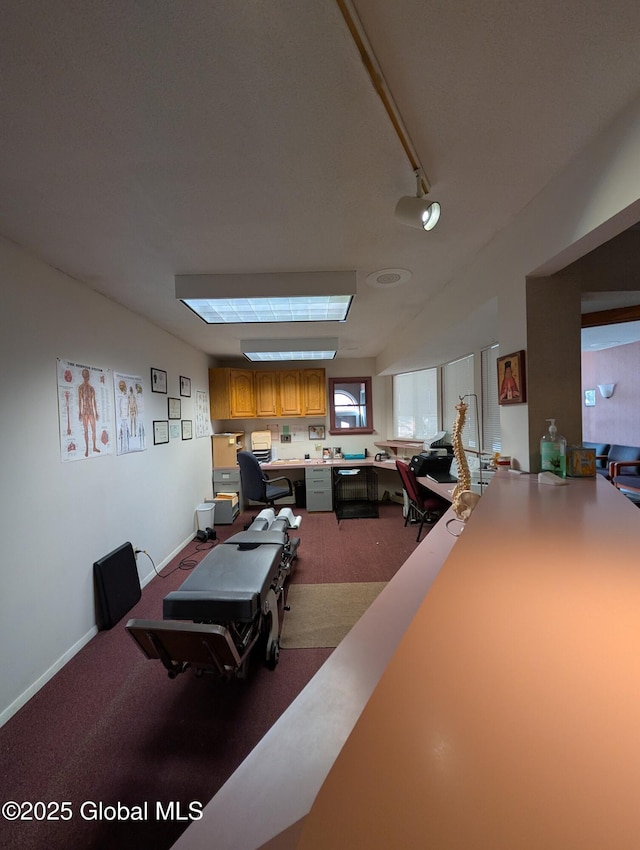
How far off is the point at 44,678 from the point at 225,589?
119cm

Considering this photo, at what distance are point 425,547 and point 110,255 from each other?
7.99ft

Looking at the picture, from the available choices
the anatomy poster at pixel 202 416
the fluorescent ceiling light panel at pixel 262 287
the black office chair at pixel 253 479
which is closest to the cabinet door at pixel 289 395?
the anatomy poster at pixel 202 416

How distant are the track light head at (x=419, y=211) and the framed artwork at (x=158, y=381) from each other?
289 cm

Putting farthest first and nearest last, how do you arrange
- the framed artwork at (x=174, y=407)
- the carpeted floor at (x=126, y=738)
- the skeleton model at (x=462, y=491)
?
1. the framed artwork at (x=174, y=407)
2. the skeleton model at (x=462, y=491)
3. the carpeted floor at (x=126, y=738)

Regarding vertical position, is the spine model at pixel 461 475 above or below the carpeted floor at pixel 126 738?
above

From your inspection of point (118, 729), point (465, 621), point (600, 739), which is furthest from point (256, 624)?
point (600, 739)

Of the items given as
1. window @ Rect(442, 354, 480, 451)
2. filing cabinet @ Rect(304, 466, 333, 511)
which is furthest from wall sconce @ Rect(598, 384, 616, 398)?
filing cabinet @ Rect(304, 466, 333, 511)

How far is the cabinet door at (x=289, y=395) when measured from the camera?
5.48m

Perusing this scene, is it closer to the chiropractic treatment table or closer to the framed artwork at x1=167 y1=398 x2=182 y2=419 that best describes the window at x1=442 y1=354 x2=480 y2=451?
the chiropractic treatment table

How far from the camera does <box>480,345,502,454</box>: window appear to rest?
3354 mm

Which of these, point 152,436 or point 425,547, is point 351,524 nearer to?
point 152,436

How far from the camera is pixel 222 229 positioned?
176 centimetres

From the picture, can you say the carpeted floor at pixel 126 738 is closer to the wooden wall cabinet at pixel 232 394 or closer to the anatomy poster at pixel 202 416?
the anatomy poster at pixel 202 416

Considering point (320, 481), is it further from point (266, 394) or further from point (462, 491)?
point (462, 491)
